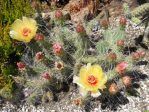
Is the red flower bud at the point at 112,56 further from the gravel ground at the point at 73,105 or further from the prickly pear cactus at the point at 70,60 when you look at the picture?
the gravel ground at the point at 73,105

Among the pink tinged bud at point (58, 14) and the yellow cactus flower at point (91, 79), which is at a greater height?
the pink tinged bud at point (58, 14)

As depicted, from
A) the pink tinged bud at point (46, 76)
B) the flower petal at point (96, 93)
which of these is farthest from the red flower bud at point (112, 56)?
the pink tinged bud at point (46, 76)

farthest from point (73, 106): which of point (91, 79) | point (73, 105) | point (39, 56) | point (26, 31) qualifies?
point (26, 31)

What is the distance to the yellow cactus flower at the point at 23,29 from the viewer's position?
422 centimetres

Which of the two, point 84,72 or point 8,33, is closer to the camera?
point 84,72

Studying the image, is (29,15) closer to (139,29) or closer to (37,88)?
(37,88)

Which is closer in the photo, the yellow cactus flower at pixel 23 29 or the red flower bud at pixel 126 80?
the red flower bud at pixel 126 80

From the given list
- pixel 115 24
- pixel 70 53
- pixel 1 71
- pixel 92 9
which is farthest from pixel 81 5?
pixel 1 71

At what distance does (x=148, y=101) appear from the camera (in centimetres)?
424

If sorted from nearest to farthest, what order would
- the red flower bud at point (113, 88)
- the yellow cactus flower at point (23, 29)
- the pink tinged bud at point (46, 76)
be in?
the red flower bud at point (113, 88), the pink tinged bud at point (46, 76), the yellow cactus flower at point (23, 29)

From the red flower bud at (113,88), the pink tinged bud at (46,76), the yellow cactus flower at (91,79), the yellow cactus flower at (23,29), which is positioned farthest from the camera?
the yellow cactus flower at (23,29)

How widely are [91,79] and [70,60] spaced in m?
0.55

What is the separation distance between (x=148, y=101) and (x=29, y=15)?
166 centimetres

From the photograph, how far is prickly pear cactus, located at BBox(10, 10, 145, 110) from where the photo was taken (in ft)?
13.3
